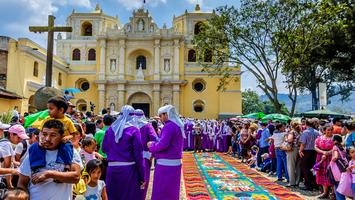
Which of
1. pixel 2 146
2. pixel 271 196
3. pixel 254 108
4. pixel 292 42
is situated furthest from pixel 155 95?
pixel 254 108

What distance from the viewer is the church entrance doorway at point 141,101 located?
33.1 m

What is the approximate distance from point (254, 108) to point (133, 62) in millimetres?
40919

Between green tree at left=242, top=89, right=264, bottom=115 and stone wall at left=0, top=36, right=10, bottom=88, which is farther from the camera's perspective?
green tree at left=242, top=89, right=264, bottom=115

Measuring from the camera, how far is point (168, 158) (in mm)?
5473

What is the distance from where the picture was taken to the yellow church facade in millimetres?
32022

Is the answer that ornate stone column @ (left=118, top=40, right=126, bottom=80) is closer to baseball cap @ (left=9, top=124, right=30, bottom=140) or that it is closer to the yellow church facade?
the yellow church facade

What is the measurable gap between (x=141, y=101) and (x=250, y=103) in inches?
1615

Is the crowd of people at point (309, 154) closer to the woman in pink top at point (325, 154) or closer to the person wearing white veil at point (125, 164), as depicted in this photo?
the woman in pink top at point (325, 154)

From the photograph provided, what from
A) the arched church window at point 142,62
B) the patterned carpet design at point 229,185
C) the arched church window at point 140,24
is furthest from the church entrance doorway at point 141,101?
the patterned carpet design at point 229,185

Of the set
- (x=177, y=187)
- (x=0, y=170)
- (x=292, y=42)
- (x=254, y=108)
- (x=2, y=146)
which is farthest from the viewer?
(x=254, y=108)

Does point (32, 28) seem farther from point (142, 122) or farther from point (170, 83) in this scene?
point (170, 83)

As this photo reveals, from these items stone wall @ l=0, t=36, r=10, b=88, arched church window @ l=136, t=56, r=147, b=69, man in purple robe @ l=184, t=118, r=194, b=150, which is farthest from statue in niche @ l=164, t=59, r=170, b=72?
man in purple robe @ l=184, t=118, r=194, b=150

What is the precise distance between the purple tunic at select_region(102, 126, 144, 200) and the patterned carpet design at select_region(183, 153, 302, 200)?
2622 millimetres

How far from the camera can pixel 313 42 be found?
1820cm
